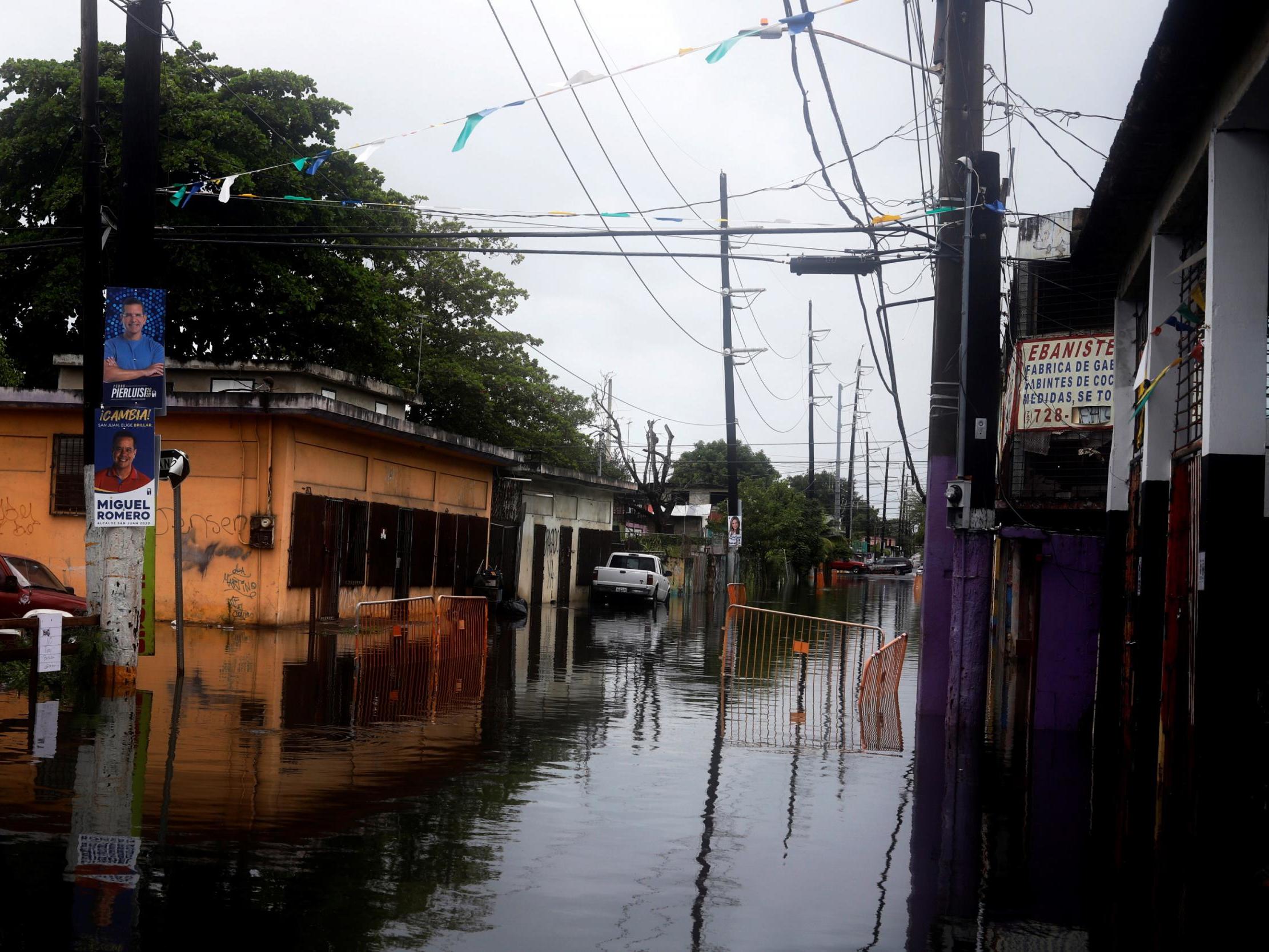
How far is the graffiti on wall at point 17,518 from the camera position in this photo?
78.4 ft

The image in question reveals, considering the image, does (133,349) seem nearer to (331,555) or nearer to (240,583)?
(240,583)

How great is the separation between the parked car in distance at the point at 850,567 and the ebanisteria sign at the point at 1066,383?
69.2 metres

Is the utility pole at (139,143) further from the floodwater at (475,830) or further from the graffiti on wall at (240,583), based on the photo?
the graffiti on wall at (240,583)

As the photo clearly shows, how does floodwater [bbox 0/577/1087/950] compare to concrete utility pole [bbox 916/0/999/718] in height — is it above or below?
below

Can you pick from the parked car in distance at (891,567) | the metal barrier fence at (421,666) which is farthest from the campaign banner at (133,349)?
the parked car in distance at (891,567)

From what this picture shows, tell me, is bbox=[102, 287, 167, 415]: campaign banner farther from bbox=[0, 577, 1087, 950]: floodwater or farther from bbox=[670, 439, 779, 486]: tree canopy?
bbox=[670, 439, 779, 486]: tree canopy

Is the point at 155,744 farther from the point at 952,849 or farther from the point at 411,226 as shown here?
the point at 411,226

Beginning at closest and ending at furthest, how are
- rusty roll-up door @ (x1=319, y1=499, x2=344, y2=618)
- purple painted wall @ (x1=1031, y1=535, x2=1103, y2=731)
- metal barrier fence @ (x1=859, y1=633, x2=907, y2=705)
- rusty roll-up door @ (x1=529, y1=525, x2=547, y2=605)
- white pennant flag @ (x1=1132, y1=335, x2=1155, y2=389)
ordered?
white pennant flag @ (x1=1132, y1=335, x2=1155, y2=389) → metal barrier fence @ (x1=859, y1=633, x2=907, y2=705) → purple painted wall @ (x1=1031, y1=535, x2=1103, y2=731) → rusty roll-up door @ (x1=319, y1=499, x2=344, y2=618) → rusty roll-up door @ (x1=529, y1=525, x2=547, y2=605)

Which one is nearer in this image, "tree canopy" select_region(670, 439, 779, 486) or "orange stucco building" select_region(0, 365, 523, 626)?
"orange stucco building" select_region(0, 365, 523, 626)

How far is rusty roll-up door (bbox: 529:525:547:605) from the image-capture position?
3747 centimetres

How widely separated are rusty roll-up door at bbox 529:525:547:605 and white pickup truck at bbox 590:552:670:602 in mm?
2089

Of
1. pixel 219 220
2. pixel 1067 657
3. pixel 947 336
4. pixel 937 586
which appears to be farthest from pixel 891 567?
pixel 947 336

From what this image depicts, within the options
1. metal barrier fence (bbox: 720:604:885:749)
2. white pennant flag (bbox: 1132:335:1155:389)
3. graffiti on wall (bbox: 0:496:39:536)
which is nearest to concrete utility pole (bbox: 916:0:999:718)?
metal barrier fence (bbox: 720:604:885:749)

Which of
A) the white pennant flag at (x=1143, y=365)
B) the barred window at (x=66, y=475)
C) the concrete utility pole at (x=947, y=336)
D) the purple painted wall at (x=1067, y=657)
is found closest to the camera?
the white pennant flag at (x=1143, y=365)
